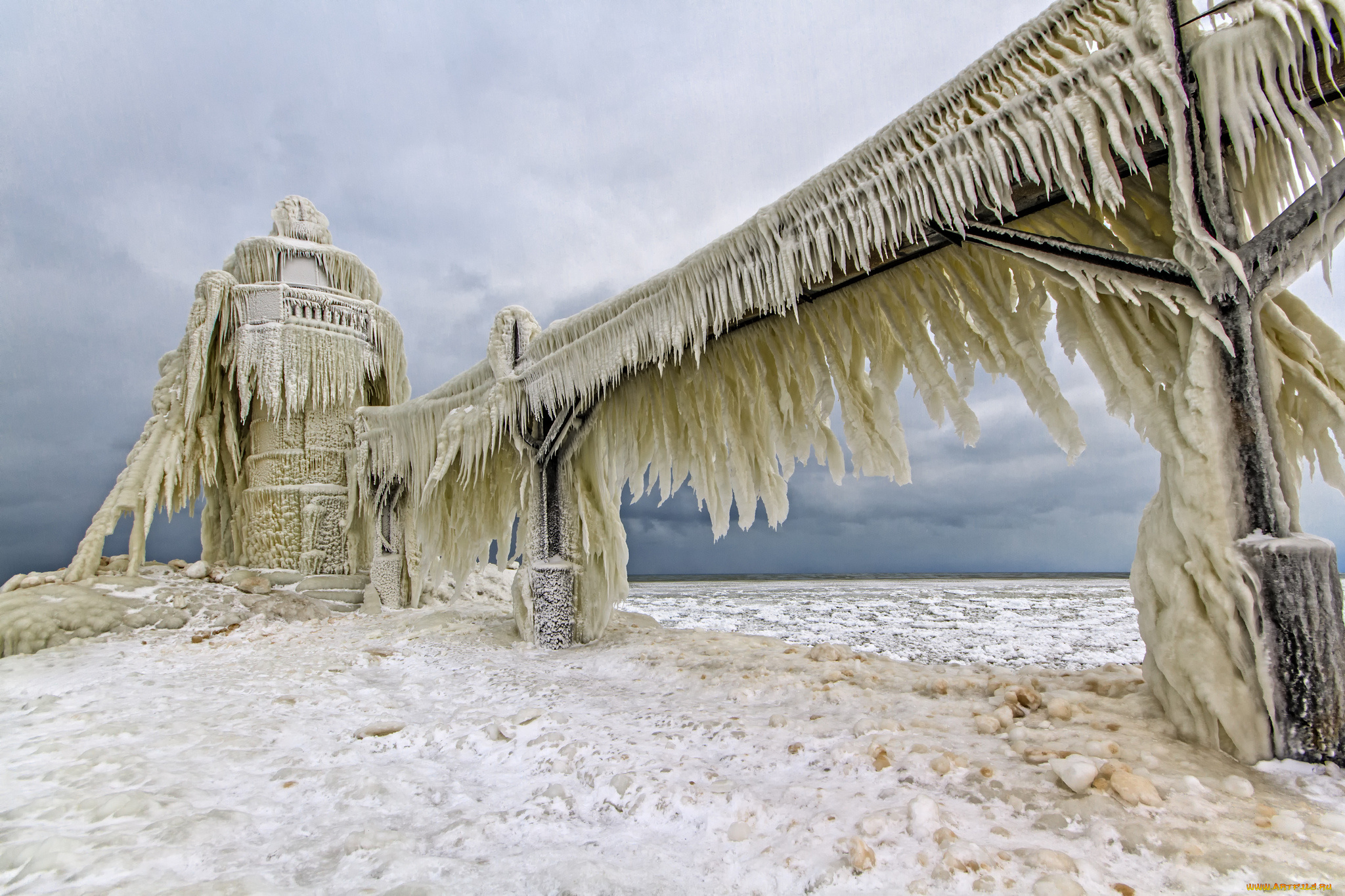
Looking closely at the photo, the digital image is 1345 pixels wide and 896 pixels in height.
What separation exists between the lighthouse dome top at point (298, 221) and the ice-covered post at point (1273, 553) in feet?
38.0

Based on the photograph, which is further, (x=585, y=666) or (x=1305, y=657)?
(x=585, y=666)

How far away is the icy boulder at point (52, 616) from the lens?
17.8ft

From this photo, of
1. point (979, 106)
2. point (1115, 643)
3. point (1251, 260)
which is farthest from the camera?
point (1115, 643)

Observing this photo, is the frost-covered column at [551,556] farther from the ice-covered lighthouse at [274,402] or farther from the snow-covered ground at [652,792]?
the ice-covered lighthouse at [274,402]

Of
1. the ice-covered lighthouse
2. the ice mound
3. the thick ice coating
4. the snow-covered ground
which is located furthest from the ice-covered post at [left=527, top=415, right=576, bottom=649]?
the ice-covered lighthouse

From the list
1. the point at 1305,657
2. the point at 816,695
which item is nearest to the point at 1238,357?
the point at 1305,657

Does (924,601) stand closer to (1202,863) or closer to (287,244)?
(1202,863)

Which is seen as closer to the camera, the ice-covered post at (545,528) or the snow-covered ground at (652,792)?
the snow-covered ground at (652,792)

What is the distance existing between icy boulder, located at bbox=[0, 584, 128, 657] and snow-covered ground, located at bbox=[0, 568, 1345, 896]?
2617 millimetres

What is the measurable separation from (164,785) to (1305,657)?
394 centimetres

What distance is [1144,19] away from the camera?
7.39 ft

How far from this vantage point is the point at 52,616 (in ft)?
19.1

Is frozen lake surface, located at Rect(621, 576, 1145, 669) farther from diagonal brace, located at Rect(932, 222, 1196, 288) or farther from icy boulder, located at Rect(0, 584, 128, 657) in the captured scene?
icy boulder, located at Rect(0, 584, 128, 657)

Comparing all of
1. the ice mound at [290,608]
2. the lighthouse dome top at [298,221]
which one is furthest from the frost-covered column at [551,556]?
the lighthouse dome top at [298,221]
